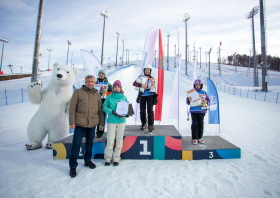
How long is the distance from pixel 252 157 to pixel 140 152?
2363 mm

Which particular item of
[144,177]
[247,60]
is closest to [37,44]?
[144,177]

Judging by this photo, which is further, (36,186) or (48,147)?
(48,147)

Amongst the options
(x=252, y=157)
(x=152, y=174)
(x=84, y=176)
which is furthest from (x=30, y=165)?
(x=252, y=157)

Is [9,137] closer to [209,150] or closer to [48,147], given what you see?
[48,147]

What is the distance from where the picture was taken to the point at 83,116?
8.11ft

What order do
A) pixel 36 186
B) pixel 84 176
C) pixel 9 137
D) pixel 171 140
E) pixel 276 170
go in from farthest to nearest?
pixel 9 137 < pixel 171 140 < pixel 276 170 < pixel 84 176 < pixel 36 186

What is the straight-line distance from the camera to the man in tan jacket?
7.91 ft

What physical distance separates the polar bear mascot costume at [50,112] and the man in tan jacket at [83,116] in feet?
3.91

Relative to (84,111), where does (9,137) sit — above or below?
below

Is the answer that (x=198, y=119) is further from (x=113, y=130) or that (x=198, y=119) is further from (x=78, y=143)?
(x=78, y=143)

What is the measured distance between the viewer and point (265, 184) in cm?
213

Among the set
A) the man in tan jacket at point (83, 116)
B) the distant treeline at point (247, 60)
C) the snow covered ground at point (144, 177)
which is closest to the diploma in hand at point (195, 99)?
the snow covered ground at point (144, 177)

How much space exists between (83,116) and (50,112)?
1.43m

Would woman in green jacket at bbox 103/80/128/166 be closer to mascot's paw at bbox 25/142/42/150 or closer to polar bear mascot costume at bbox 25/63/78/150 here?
polar bear mascot costume at bbox 25/63/78/150
